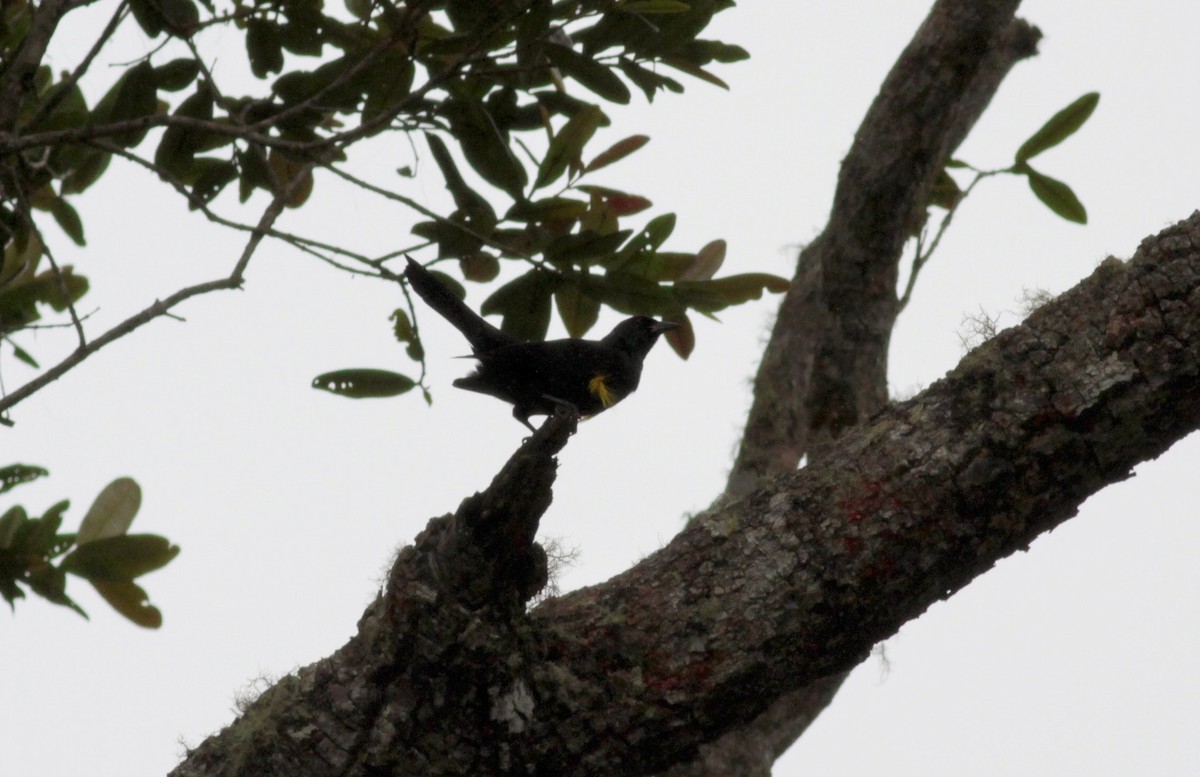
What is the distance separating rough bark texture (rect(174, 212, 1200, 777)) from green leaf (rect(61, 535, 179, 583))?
0.93 meters

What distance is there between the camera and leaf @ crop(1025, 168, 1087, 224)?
4.46m

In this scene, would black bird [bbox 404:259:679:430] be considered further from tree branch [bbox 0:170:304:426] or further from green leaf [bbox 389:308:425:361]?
tree branch [bbox 0:170:304:426]

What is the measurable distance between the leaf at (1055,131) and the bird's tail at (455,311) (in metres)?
1.96

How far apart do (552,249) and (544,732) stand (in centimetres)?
148

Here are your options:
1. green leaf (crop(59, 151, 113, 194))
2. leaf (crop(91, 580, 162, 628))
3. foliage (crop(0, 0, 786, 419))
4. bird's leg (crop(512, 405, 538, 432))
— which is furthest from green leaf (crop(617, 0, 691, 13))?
leaf (crop(91, 580, 162, 628))

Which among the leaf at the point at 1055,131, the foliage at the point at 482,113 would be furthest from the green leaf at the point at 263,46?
the leaf at the point at 1055,131

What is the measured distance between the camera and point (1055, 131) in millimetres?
4461

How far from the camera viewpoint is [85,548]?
11.3ft

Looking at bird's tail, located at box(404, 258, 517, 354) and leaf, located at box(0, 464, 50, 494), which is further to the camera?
bird's tail, located at box(404, 258, 517, 354)

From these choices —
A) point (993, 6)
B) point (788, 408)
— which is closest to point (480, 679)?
point (788, 408)

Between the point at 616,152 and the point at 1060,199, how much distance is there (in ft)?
5.70

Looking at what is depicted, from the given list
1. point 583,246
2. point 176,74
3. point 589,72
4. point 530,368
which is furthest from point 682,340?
point 176,74

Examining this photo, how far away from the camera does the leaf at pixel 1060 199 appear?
4.46 meters

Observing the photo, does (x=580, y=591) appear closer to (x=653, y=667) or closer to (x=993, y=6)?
(x=653, y=667)
